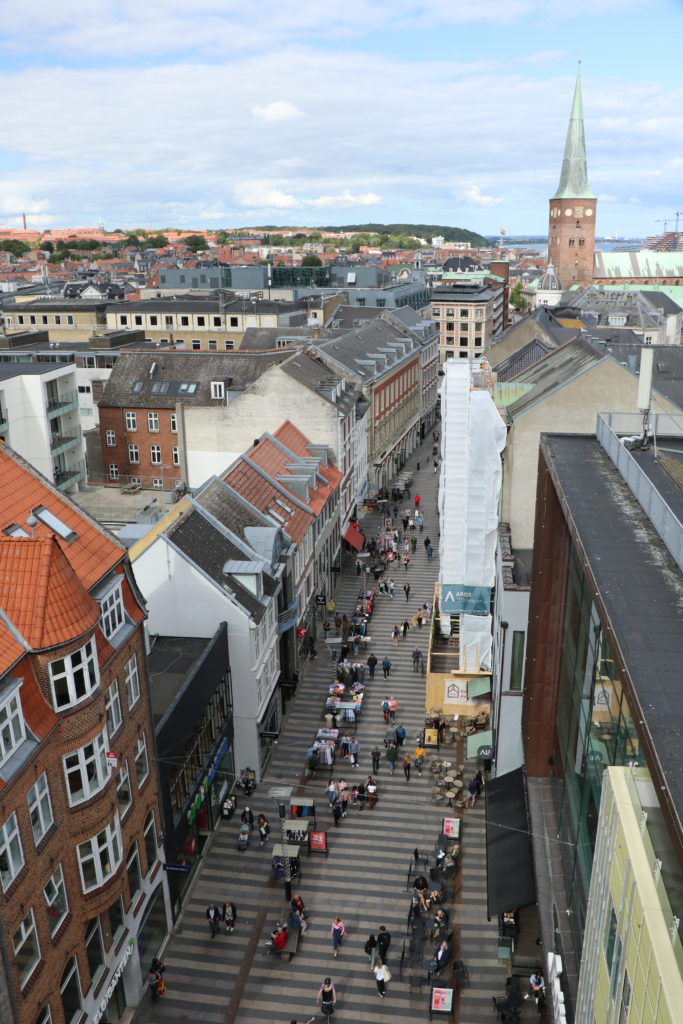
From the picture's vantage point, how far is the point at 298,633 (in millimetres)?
43250

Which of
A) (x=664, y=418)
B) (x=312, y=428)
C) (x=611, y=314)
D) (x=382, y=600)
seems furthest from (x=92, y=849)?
(x=611, y=314)

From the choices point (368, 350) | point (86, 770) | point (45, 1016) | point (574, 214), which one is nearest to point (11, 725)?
point (86, 770)

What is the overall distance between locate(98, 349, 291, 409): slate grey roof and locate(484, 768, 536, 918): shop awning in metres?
40.7

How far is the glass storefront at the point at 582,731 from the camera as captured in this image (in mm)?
15789

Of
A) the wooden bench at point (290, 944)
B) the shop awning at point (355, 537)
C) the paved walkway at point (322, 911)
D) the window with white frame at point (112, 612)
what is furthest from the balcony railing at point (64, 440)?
the wooden bench at point (290, 944)

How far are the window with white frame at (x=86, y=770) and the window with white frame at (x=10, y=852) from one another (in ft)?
7.90

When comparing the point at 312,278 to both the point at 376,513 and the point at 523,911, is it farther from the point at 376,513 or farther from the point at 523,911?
the point at 523,911

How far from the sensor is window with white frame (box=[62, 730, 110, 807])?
1991 cm

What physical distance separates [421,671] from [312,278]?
330 ft

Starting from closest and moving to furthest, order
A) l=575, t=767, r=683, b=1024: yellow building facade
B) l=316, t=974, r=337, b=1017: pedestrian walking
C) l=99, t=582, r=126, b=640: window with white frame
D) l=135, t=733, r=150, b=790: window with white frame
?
1. l=575, t=767, r=683, b=1024: yellow building facade
2. l=99, t=582, r=126, b=640: window with white frame
3. l=135, t=733, r=150, b=790: window with white frame
4. l=316, t=974, r=337, b=1017: pedestrian walking

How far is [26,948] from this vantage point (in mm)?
17891

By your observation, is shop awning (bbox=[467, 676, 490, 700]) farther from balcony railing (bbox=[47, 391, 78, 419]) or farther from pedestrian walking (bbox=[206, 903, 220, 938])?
balcony railing (bbox=[47, 391, 78, 419])

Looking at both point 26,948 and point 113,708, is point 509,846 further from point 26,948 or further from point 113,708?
point 26,948

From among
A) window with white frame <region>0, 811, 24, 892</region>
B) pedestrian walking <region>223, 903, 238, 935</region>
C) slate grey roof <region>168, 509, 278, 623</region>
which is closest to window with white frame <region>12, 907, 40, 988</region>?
window with white frame <region>0, 811, 24, 892</region>
